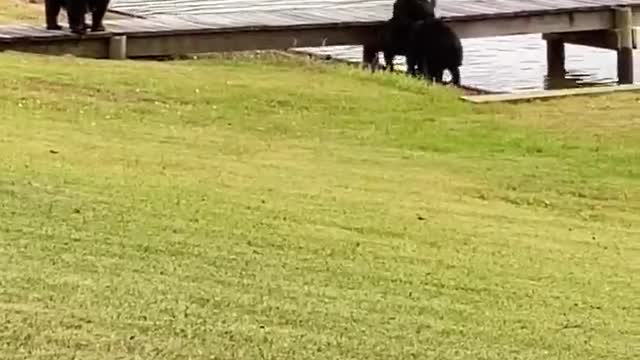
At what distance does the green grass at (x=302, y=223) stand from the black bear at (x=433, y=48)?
3178mm

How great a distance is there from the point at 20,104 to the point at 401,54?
25.6 ft

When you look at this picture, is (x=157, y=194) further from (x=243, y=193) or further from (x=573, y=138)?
(x=573, y=138)

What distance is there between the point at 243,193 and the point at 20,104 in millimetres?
4866

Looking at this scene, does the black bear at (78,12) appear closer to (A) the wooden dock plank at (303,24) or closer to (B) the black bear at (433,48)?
(A) the wooden dock plank at (303,24)

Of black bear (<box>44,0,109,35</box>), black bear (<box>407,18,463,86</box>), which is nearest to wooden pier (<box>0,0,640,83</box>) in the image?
black bear (<box>44,0,109,35</box>)

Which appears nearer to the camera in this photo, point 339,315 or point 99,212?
point 339,315

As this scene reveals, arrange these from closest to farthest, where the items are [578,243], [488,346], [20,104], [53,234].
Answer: [488,346] < [53,234] < [578,243] < [20,104]

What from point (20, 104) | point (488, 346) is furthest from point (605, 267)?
point (20, 104)

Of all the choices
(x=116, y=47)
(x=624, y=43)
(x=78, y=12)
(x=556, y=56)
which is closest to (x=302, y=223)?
(x=78, y=12)

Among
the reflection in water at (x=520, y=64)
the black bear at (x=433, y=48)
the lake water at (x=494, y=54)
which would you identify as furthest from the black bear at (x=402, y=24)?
the lake water at (x=494, y=54)

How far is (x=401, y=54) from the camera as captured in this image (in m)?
20.9

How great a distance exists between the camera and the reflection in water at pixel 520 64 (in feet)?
75.7

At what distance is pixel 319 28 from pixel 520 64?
553 cm

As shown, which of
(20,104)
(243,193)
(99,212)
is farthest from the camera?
(20,104)
